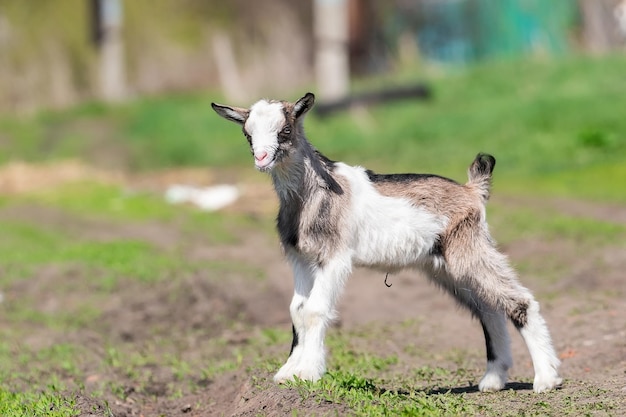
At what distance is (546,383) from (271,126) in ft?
7.25

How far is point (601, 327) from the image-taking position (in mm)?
8648

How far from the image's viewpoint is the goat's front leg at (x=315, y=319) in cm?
631

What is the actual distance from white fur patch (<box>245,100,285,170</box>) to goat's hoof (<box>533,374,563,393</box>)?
6.69ft

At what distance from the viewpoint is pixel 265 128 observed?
6.31m

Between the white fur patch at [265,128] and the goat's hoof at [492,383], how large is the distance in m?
1.92

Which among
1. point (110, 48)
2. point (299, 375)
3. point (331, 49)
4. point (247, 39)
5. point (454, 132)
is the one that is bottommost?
point (299, 375)

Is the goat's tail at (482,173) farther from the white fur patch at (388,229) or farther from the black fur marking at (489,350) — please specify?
the black fur marking at (489,350)

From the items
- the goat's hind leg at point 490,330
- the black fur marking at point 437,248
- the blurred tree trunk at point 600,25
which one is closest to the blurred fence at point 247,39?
the blurred tree trunk at point 600,25

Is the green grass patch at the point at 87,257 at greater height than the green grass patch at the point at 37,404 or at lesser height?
Result: lesser

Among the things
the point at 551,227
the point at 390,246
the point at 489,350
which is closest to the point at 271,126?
the point at 390,246

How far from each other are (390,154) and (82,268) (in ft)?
29.6

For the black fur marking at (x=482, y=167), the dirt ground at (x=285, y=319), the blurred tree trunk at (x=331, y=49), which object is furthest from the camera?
the blurred tree trunk at (x=331, y=49)

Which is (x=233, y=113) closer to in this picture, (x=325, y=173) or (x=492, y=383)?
(x=325, y=173)

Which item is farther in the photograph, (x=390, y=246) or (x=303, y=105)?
(x=390, y=246)
